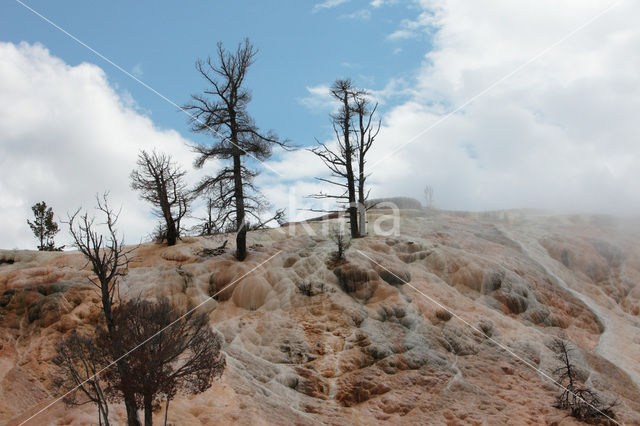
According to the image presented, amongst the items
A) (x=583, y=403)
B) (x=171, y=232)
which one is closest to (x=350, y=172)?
(x=171, y=232)

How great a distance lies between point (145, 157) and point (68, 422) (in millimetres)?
17787

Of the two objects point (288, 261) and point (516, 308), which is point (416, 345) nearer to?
point (516, 308)

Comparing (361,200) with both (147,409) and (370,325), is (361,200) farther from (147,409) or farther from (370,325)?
(147,409)

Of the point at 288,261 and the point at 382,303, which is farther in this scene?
the point at 288,261

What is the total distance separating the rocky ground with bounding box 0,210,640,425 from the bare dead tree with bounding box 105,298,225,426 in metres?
1.54

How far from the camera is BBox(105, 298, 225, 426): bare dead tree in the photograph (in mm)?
11648

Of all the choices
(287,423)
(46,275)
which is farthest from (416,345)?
(46,275)

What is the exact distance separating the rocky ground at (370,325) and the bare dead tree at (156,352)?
154 cm

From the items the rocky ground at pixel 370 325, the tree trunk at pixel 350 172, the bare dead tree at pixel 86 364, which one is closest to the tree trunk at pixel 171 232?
the rocky ground at pixel 370 325

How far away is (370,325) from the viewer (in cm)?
1842

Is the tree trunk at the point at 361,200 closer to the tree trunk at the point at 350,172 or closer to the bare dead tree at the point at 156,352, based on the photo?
the tree trunk at the point at 350,172

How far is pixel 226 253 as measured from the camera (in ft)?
82.0

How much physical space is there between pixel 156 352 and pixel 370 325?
8.84m

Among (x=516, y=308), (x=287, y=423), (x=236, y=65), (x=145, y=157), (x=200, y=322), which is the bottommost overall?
(x=287, y=423)
